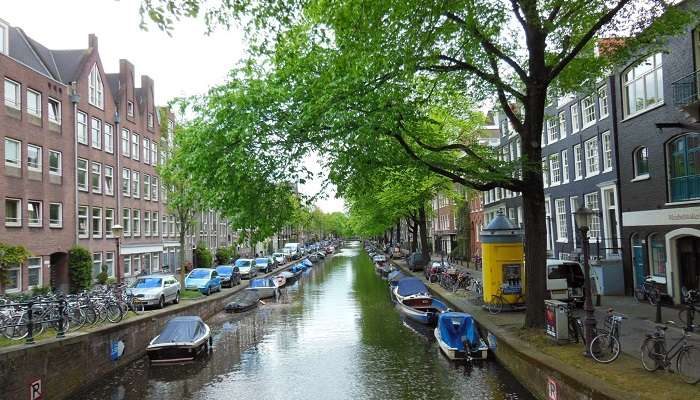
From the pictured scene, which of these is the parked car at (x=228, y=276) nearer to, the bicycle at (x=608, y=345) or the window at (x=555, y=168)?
the window at (x=555, y=168)

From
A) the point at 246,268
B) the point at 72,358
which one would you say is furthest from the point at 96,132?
the point at 72,358

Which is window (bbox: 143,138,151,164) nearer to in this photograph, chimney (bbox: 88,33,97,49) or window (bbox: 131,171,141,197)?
window (bbox: 131,171,141,197)

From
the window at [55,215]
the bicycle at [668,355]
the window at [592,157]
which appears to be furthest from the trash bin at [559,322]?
the window at [55,215]

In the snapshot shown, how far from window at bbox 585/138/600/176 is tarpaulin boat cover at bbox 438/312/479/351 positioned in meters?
14.9

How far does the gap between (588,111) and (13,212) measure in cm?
3185

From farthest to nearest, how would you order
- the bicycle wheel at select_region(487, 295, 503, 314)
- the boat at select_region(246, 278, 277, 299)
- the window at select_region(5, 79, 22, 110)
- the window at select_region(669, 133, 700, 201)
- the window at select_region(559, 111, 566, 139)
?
the boat at select_region(246, 278, 277, 299), the window at select_region(559, 111, 566, 139), the window at select_region(5, 79, 22, 110), the bicycle wheel at select_region(487, 295, 503, 314), the window at select_region(669, 133, 700, 201)

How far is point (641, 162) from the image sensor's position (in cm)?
2422

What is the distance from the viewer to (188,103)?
1599 centimetres

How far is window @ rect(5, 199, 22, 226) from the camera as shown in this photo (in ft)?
95.1

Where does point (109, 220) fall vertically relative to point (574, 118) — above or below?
below

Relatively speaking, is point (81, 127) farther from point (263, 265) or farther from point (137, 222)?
point (263, 265)

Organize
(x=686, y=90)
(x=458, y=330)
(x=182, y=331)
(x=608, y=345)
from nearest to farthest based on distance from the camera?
1. (x=608, y=345)
2. (x=458, y=330)
3. (x=686, y=90)
4. (x=182, y=331)

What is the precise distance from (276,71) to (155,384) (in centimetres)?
1021

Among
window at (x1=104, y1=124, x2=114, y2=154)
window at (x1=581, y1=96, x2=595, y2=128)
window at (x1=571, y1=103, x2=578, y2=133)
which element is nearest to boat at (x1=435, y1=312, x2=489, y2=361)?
window at (x1=581, y1=96, x2=595, y2=128)
